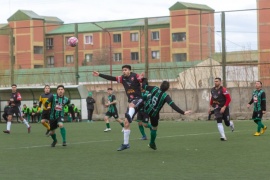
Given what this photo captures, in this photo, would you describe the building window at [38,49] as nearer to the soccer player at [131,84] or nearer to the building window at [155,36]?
the building window at [155,36]

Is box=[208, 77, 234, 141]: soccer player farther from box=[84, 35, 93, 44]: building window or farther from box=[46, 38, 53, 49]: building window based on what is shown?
box=[84, 35, 93, 44]: building window

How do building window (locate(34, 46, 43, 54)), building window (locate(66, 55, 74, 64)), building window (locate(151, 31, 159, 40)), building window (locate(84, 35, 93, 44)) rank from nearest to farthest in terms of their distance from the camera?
building window (locate(66, 55, 74, 64))
building window (locate(34, 46, 43, 54))
building window (locate(84, 35, 93, 44))
building window (locate(151, 31, 159, 40))

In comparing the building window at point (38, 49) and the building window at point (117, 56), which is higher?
the building window at point (38, 49)

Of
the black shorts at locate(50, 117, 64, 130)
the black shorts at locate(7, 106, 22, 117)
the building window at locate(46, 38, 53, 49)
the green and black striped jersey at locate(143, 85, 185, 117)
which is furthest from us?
the building window at locate(46, 38, 53, 49)

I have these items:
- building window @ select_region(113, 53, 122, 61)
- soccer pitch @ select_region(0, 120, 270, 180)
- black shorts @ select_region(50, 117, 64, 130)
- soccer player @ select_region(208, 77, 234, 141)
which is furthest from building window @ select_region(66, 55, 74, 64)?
black shorts @ select_region(50, 117, 64, 130)

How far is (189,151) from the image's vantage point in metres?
17.7

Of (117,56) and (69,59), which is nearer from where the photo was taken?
(69,59)

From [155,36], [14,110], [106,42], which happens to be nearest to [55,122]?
[14,110]

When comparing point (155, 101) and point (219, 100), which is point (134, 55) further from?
point (155, 101)

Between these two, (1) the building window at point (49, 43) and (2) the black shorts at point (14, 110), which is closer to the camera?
(2) the black shorts at point (14, 110)

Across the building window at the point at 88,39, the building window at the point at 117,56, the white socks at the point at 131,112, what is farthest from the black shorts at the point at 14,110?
the building window at the point at 117,56

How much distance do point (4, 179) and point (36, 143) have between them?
10021mm

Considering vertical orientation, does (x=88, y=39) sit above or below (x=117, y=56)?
above

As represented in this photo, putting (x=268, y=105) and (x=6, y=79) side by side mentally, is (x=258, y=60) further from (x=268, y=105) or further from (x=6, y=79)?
(x=6, y=79)
